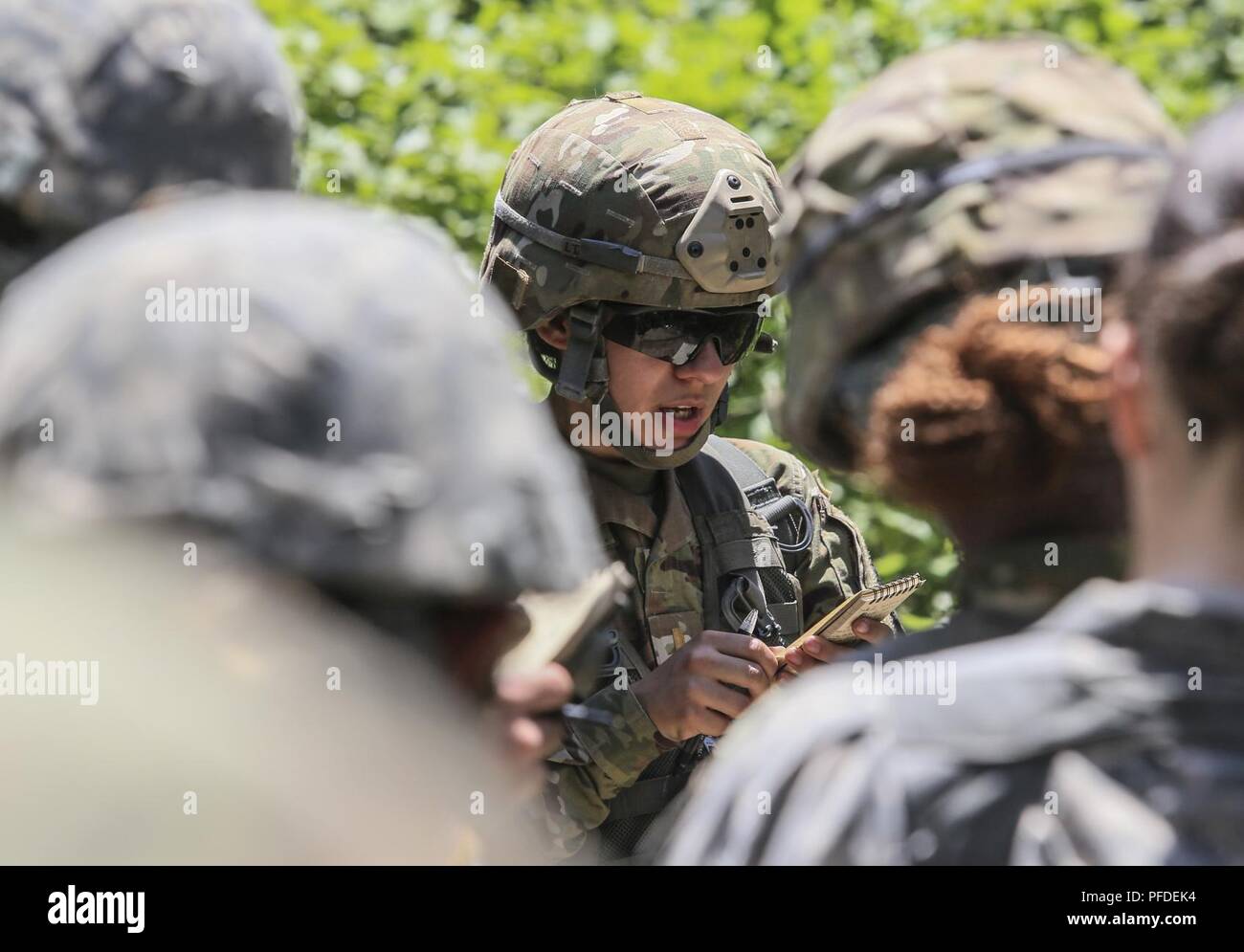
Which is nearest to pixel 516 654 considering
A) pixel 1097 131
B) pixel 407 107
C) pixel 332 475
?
pixel 332 475

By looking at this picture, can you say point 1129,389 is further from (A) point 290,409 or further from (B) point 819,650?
(B) point 819,650

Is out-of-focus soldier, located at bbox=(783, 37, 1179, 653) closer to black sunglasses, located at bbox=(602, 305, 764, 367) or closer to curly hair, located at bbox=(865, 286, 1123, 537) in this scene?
curly hair, located at bbox=(865, 286, 1123, 537)

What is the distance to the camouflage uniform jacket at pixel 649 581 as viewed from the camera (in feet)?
11.6

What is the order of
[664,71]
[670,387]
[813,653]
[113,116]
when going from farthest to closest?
[664,71]
[670,387]
[813,653]
[113,116]

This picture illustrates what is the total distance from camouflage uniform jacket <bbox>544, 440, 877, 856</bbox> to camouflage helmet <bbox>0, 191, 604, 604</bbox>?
2026 millimetres

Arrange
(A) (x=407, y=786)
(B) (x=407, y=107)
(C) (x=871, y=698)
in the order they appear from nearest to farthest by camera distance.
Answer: (A) (x=407, y=786), (C) (x=871, y=698), (B) (x=407, y=107)

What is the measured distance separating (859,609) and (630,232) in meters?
1.02

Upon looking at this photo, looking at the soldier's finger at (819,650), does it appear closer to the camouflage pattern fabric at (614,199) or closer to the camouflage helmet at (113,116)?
the camouflage pattern fabric at (614,199)

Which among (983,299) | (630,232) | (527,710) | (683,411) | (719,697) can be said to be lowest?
(719,697)

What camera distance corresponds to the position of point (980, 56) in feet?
7.13

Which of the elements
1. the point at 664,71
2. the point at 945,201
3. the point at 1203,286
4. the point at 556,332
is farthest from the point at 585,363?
the point at 1203,286

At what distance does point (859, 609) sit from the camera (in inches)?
134

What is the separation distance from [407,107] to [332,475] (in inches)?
183

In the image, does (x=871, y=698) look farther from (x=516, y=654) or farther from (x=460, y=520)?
(x=460, y=520)
